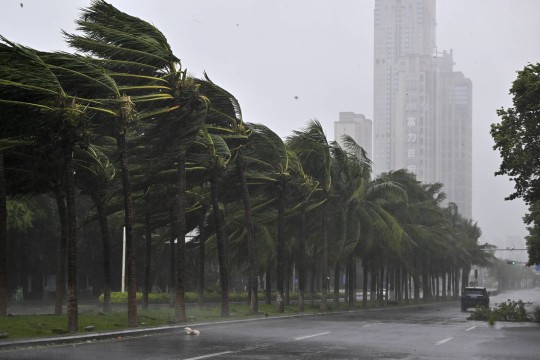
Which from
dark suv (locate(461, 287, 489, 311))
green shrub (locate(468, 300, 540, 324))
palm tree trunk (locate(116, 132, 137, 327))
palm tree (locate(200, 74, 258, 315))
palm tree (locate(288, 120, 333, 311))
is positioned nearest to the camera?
palm tree trunk (locate(116, 132, 137, 327))

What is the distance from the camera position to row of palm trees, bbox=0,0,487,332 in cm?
2175

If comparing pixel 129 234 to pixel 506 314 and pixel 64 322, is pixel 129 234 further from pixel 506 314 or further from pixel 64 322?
pixel 506 314

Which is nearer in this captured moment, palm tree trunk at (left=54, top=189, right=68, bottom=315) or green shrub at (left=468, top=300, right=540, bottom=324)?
palm tree trunk at (left=54, top=189, right=68, bottom=315)

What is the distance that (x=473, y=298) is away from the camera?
2186 inches

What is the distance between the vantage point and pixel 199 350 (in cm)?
1778

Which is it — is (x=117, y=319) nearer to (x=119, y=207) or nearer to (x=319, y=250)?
(x=119, y=207)

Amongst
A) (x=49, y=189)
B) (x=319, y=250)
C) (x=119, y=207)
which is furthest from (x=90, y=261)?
(x=49, y=189)

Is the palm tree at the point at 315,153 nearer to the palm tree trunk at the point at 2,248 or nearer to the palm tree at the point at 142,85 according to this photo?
the palm tree at the point at 142,85

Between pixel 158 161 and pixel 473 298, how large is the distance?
32713 mm

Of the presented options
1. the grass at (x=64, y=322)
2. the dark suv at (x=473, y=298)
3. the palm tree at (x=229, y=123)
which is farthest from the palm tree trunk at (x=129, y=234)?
the dark suv at (x=473, y=298)

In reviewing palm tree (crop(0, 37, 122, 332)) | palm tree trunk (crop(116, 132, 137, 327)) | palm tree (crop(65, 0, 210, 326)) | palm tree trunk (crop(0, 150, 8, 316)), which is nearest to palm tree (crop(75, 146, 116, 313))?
palm tree trunk (crop(116, 132, 137, 327))

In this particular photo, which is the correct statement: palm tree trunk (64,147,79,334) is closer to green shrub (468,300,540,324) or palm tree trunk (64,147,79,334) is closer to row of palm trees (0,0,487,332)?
row of palm trees (0,0,487,332)

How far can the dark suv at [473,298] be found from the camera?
5534cm

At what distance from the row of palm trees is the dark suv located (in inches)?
226
